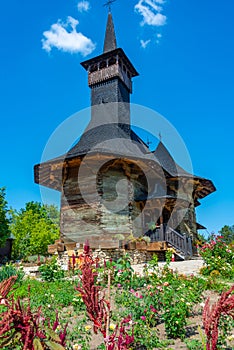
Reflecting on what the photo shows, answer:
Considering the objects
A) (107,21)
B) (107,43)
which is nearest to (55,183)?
(107,43)

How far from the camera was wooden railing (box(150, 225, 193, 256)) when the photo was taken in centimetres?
1194

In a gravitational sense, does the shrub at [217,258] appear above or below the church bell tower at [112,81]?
below

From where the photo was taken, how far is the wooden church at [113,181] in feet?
38.7

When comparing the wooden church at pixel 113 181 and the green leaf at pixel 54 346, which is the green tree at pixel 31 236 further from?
the green leaf at pixel 54 346

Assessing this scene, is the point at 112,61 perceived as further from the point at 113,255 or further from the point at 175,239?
the point at 113,255

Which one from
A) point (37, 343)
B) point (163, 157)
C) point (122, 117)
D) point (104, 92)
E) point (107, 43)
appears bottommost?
point (37, 343)

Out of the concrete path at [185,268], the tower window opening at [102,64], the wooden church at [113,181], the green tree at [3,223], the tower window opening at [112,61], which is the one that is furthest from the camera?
the green tree at [3,223]

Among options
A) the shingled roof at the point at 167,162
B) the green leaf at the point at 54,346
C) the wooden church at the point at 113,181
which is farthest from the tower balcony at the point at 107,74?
the green leaf at the point at 54,346

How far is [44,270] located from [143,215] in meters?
7.20

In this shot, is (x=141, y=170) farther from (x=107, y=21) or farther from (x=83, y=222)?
(x=107, y=21)

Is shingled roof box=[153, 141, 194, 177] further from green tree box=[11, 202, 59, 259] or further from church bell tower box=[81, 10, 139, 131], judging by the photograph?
green tree box=[11, 202, 59, 259]

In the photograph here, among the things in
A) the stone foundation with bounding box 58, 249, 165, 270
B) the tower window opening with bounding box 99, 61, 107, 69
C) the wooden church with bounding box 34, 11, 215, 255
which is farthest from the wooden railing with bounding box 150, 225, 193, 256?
the tower window opening with bounding box 99, 61, 107, 69

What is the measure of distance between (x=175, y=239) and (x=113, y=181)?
3.39 meters

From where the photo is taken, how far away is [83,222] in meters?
12.0
